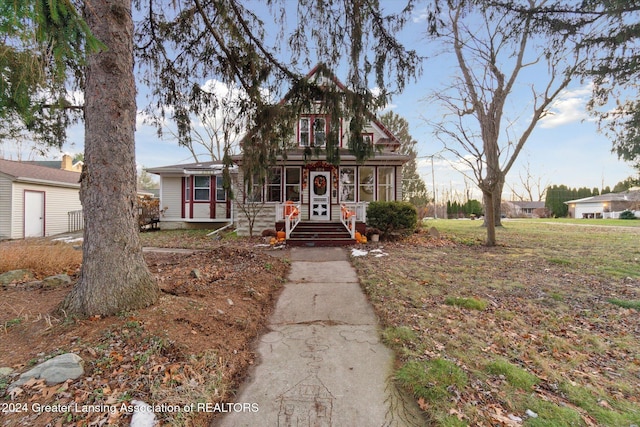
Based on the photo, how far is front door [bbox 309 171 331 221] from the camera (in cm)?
1287

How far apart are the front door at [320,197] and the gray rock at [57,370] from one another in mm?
10795

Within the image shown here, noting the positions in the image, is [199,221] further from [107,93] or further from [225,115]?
[107,93]

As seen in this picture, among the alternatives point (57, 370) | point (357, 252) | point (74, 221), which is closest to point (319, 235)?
point (357, 252)

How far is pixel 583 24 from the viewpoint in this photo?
498cm

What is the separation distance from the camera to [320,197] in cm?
1291

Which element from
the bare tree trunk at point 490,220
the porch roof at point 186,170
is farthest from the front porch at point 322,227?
the porch roof at point 186,170

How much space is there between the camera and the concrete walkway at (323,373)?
212cm

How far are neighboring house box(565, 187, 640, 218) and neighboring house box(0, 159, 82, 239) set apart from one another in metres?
58.3

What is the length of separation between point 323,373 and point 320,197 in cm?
1051

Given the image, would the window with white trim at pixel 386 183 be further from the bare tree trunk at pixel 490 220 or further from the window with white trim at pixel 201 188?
the window with white trim at pixel 201 188

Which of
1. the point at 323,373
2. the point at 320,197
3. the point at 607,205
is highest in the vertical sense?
the point at 607,205

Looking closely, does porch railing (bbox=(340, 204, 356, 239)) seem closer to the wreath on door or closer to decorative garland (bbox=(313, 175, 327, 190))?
the wreath on door

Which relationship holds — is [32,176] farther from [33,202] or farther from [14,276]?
[14,276]

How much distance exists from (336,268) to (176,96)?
5176mm
